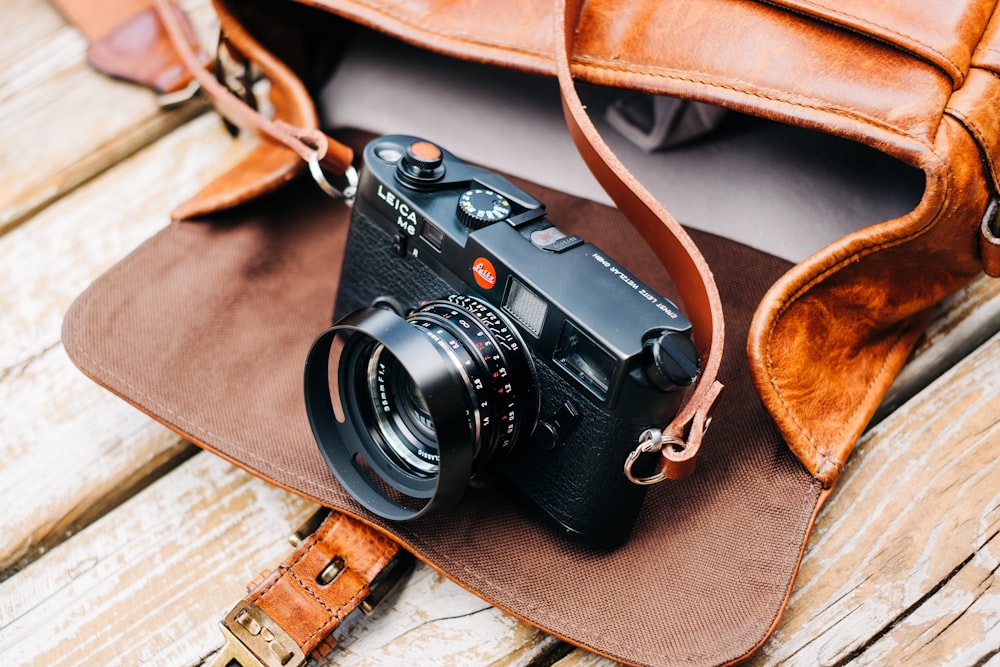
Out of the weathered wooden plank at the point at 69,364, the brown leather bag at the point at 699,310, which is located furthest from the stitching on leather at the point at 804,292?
the weathered wooden plank at the point at 69,364

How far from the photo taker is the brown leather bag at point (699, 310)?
0.73m

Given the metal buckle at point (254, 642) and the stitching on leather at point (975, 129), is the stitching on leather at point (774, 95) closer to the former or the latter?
the stitching on leather at point (975, 129)

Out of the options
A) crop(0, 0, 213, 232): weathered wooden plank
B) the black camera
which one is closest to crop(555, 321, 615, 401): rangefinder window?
the black camera

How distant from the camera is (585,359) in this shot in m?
0.68

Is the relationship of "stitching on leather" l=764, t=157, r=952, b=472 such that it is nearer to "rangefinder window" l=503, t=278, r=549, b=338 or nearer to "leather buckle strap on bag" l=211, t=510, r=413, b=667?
"rangefinder window" l=503, t=278, r=549, b=338

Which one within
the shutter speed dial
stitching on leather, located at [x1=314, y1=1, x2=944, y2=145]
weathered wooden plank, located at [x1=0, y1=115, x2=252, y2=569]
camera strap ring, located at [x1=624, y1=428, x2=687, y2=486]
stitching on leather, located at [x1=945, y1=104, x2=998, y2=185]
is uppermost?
stitching on leather, located at [x1=945, y1=104, x2=998, y2=185]

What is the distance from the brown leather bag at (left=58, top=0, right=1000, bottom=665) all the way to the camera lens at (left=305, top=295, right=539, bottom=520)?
0.04 meters

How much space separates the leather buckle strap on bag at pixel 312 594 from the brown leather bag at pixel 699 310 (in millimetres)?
31

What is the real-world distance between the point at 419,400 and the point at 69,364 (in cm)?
44

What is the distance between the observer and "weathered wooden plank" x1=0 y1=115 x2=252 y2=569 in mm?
884

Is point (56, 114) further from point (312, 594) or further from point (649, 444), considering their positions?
point (649, 444)

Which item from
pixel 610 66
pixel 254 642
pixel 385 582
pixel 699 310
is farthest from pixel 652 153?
pixel 254 642

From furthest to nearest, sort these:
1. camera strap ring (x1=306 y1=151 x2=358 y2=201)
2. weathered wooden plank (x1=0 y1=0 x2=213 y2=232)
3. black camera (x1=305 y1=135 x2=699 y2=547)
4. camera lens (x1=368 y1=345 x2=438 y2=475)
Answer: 1. weathered wooden plank (x1=0 y1=0 x2=213 y2=232)
2. camera strap ring (x1=306 y1=151 x2=358 y2=201)
3. camera lens (x1=368 y1=345 x2=438 y2=475)
4. black camera (x1=305 y1=135 x2=699 y2=547)

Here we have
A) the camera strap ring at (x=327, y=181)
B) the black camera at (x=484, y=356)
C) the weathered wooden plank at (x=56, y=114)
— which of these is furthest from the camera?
the weathered wooden plank at (x=56, y=114)
